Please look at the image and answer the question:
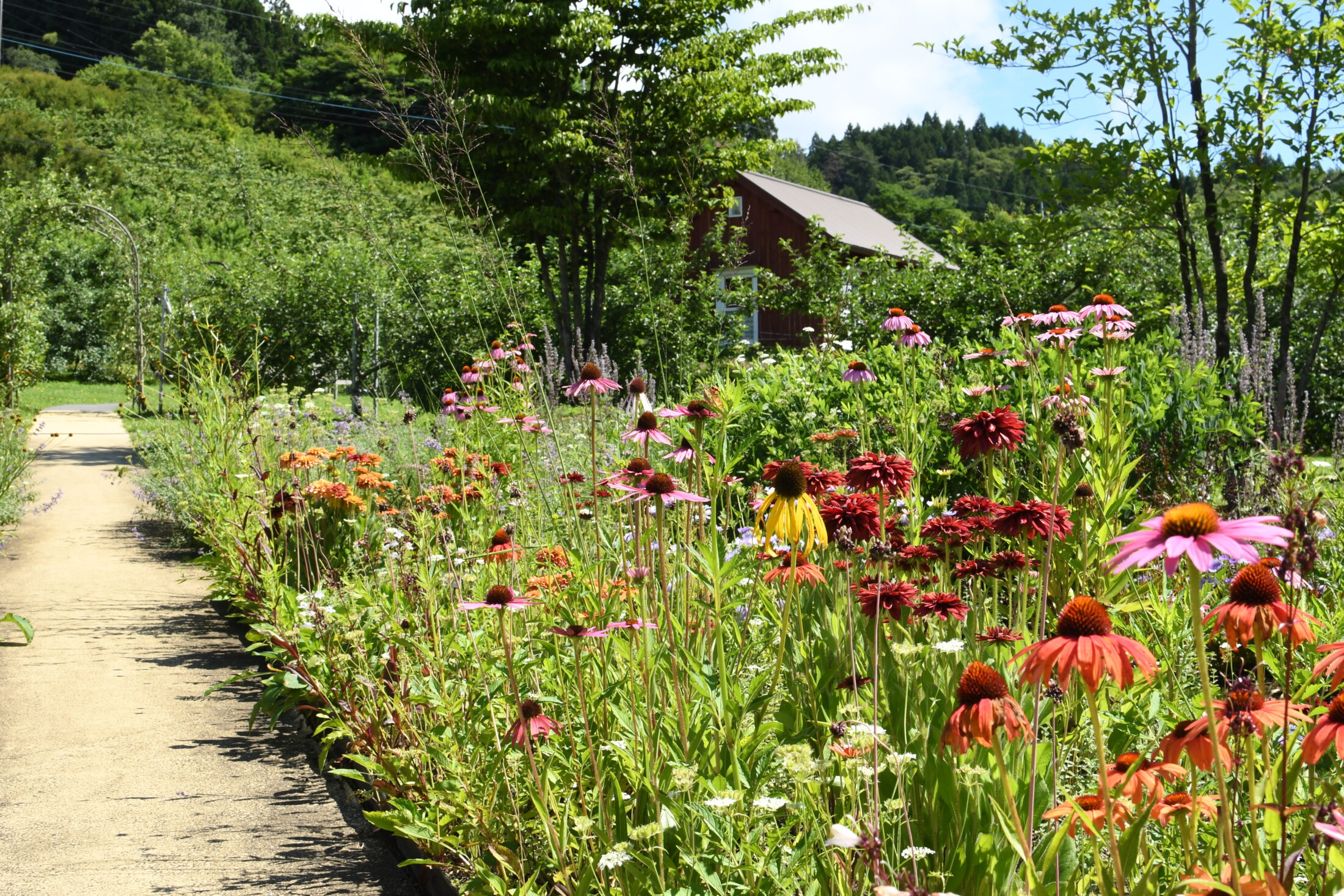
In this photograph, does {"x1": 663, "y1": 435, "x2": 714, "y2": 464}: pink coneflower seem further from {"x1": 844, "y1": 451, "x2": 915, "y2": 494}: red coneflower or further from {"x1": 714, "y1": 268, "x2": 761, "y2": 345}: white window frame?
{"x1": 714, "y1": 268, "x2": 761, "y2": 345}: white window frame

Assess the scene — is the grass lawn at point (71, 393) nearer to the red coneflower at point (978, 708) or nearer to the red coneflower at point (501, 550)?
the red coneflower at point (501, 550)

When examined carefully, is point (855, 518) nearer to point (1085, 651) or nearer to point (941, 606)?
point (941, 606)

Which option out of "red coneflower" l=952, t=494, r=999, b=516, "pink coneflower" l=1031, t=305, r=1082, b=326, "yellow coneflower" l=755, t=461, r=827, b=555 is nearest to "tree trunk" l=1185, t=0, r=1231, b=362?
"pink coneflower" l=1031, t=305, r=1082, b=326

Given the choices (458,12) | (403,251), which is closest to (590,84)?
(458,12)

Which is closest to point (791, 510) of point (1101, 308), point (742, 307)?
point (1101, 308)

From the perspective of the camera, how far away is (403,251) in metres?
18.2

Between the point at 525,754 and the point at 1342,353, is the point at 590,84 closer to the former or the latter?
the point at 1342,353

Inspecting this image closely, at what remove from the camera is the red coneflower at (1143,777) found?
1.17 metres

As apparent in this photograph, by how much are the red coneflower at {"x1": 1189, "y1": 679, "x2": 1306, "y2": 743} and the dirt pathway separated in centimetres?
195

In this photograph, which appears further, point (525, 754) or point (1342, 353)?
point (1342, 353)

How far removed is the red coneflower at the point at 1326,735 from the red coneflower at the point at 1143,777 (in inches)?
6.1

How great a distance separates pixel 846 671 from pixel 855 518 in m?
0.36

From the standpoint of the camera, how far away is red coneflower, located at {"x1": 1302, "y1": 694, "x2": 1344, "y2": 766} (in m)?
1.03

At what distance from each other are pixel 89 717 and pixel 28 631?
8.48 feet
